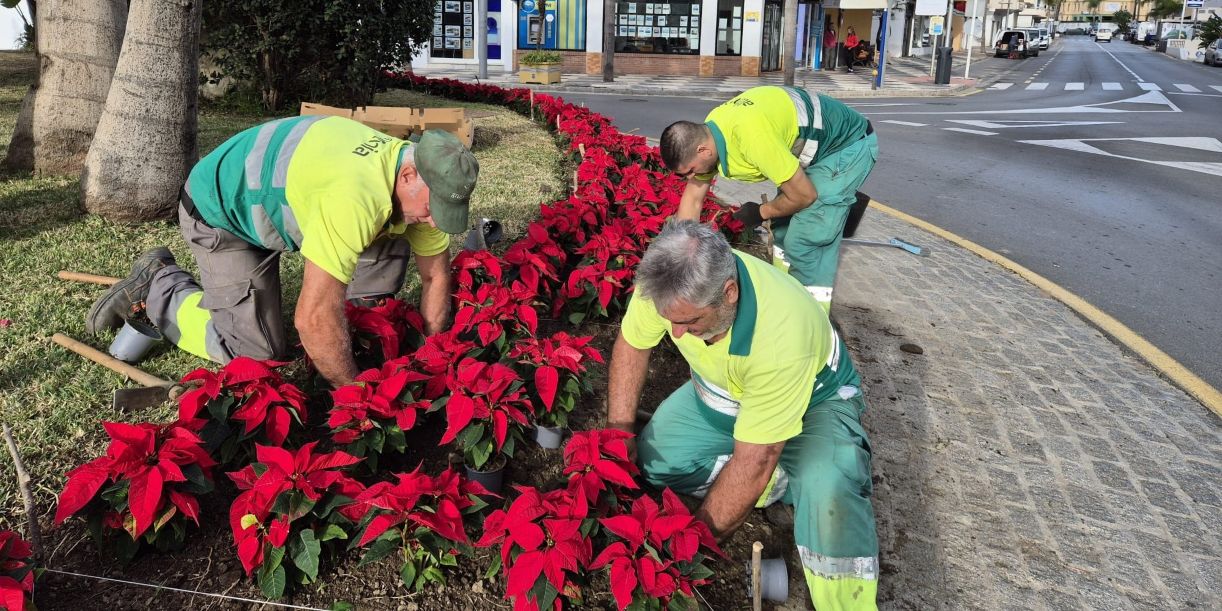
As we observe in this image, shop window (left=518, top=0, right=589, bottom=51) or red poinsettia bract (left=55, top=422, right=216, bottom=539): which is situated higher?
shop window (left=518, top=0, right=589, bottom=51)

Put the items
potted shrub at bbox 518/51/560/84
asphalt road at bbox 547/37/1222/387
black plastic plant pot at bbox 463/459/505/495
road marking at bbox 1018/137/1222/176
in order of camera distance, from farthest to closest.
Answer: potted shrub at bbox 518/51/560/84, road marking at bbox 1018/137/1222/176, asphalt road at bbox 547/37/1222/387, black plastic plant pot at bbox 463/459/505/495

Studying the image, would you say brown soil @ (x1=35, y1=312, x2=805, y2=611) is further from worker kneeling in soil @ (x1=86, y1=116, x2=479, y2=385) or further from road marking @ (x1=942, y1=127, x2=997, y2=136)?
road marking @ (x1=942, y1=127, x2=997, y2=136)

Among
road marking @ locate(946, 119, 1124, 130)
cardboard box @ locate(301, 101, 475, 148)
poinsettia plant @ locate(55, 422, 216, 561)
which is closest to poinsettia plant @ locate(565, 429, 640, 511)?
poinsettia plant @ locate(55, 422, 216, 561)

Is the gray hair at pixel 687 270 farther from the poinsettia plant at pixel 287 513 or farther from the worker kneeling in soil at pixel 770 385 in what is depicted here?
the poinsettia plant at pixel 287 513

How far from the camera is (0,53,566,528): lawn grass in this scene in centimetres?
301

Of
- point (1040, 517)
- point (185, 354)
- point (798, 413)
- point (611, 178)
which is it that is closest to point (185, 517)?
point (185, 354)

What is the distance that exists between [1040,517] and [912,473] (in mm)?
481

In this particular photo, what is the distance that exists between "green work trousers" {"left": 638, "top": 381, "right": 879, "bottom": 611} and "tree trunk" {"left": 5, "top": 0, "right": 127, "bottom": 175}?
229 inches

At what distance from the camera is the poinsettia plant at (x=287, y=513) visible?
2.25m

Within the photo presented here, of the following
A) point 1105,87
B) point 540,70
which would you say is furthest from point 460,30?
point 1105,87

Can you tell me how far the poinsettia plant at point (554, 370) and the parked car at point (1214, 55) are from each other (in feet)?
160

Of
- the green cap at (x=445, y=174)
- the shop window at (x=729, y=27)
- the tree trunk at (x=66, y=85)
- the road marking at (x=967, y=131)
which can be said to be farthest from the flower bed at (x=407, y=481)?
the shop window at (x=729, y=27)

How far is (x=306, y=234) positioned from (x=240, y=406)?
2.05ft

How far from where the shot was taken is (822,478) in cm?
269
